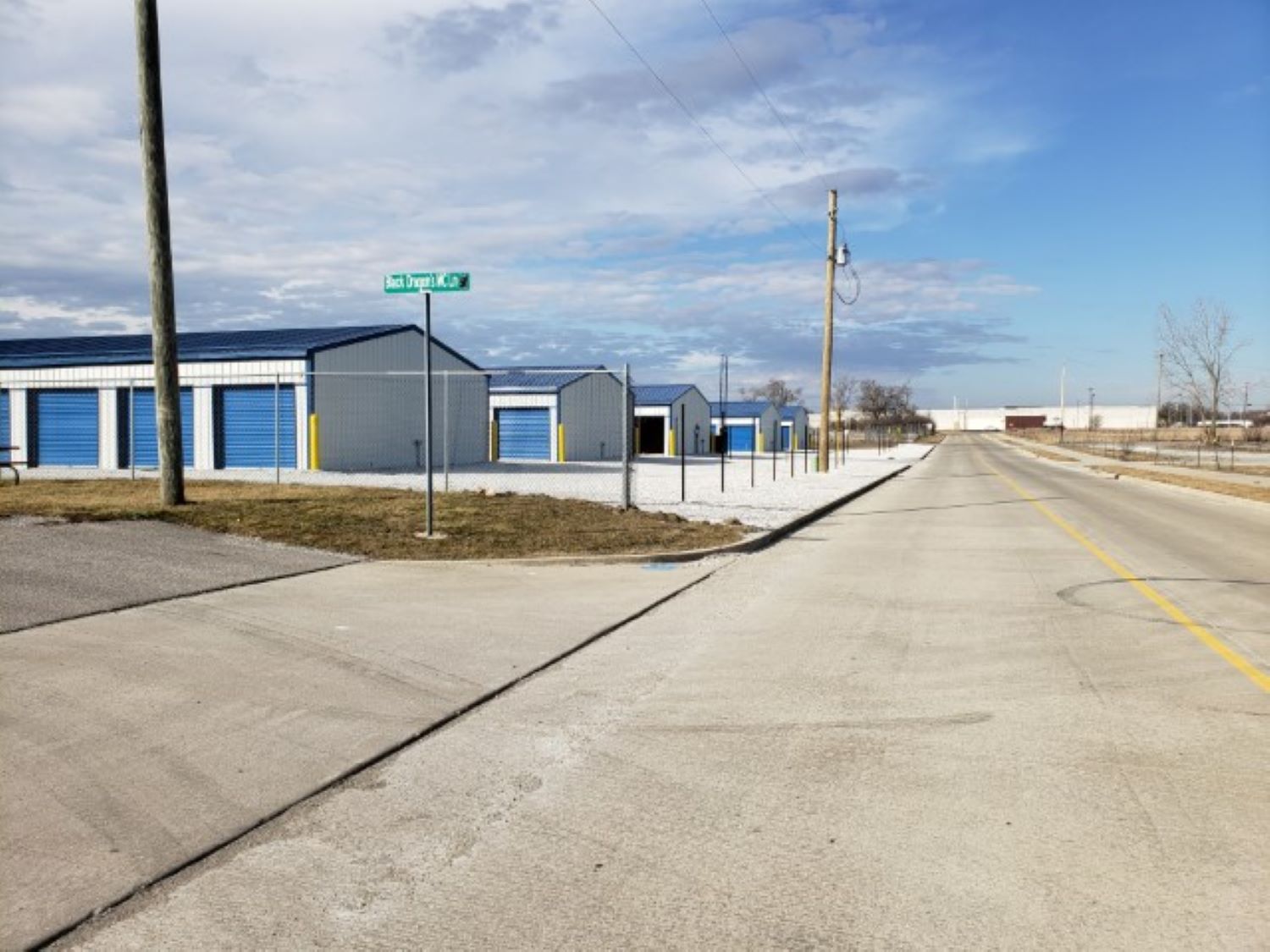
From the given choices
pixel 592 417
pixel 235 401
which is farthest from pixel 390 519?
pixel 592 417

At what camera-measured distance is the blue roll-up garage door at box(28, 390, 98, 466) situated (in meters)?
31.7

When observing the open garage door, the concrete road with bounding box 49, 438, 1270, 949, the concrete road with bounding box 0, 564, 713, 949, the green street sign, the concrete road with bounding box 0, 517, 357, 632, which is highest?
the green street sign

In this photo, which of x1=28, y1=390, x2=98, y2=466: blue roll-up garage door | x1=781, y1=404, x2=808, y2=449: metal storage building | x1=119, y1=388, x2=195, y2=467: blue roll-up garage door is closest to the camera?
x1=119, y1=388, x2=195, y2=467: blue roll-up garage door

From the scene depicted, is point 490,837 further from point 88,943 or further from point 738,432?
point 738,432

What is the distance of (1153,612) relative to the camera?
9.05 meters

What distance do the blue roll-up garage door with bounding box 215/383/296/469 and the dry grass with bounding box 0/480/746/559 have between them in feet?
37.2

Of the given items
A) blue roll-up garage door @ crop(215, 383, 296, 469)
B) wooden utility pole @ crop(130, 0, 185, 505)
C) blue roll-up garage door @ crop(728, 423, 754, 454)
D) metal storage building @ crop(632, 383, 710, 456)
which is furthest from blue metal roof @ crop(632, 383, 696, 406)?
wooden utility pole @ crop(130, 0, 185, 505)

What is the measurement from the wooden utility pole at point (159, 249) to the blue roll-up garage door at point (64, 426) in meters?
19.7

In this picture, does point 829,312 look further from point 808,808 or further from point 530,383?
point 808,808

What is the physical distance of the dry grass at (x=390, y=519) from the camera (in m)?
12.5

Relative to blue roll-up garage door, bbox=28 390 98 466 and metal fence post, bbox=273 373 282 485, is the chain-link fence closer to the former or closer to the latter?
blue roll-up garage door, bbox=28 390 98 466

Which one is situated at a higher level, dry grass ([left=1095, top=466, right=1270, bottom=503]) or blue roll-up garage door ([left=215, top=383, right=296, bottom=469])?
blue roll-up garage door ([left=215, top=383, right=296, bottom=469])

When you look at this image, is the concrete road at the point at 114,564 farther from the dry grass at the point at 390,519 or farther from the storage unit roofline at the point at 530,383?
the storage unit roofline at the point at 530,383

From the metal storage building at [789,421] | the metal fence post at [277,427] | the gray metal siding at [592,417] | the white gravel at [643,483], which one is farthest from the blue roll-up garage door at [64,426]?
the metal storage building at [789,421]
